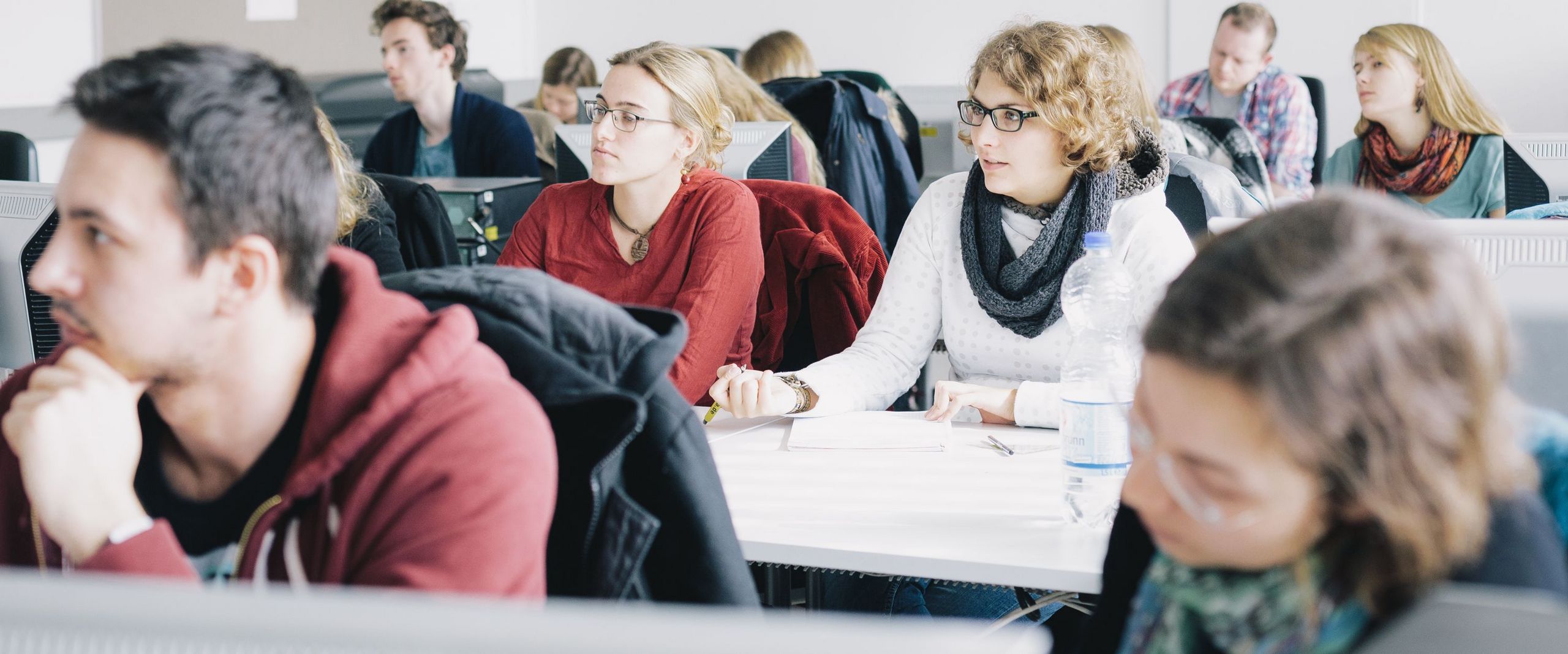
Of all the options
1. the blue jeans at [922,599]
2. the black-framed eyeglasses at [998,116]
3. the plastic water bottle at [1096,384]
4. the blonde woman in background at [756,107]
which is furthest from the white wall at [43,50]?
the plastic water bottle at [1096,384]

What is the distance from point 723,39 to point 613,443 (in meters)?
6.59

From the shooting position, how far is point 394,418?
0.89 metres

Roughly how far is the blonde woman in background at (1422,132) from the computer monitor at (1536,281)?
2.13m

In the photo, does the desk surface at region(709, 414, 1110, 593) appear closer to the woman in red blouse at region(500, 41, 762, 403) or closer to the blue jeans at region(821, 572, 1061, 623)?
the blue jeans at region(821, 572, 1061, 623)

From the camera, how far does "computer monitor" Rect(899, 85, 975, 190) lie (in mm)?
4250

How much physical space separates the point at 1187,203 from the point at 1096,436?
117 cm

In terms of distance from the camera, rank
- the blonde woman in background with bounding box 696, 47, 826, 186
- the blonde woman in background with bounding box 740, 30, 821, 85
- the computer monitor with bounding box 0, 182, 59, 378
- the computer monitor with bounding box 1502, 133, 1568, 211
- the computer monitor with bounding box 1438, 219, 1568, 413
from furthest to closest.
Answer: the blonde woman in background with bounding box 740, 30, 821, 85 < the blonde woman in background with bounding box 696, 47, 826, 186 < the computer monitor with bounding box 1502, 133, 1568, 211 < the computer monitor with bounding box 0, 182, 59, 378 < the computer monitor with bounding box 1438, 219, 1568, 413

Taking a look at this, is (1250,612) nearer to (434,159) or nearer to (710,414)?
(710,414)

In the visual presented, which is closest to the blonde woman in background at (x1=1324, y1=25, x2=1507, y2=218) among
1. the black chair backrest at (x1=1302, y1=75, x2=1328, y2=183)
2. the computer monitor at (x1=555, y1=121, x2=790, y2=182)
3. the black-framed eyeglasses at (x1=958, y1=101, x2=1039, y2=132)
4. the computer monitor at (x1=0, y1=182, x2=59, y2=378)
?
the black chair backrest at (x1=1302, y1=75, x2=1328, y2=183)

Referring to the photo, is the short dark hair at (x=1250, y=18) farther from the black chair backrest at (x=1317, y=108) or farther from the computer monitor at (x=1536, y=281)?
the computer monitor at (x=1536, y=281)

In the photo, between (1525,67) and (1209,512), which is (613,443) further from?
(1525,67)

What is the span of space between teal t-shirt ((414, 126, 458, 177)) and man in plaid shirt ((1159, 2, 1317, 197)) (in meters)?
Result: 2.59

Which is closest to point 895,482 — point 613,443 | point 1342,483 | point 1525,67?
point 613,443

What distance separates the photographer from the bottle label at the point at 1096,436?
137cm
